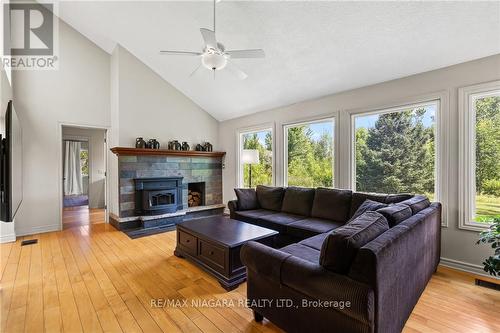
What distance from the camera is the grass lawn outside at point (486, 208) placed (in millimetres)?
2705

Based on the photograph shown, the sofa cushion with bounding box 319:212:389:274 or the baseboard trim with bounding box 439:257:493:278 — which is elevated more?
the sofa cushion with bounding box 319:212:389:274

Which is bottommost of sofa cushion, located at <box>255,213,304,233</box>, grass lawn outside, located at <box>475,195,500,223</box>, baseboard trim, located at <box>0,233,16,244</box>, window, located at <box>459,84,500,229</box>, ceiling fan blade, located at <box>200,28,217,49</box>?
baseboard trim, located at <box>0,233,16,244</box>

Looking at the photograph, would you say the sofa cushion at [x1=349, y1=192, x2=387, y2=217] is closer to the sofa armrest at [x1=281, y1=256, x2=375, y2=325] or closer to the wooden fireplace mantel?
the sofa armrest at [x1=281, y1=256, x2=375, y2=325]

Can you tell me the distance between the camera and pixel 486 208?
108 inches

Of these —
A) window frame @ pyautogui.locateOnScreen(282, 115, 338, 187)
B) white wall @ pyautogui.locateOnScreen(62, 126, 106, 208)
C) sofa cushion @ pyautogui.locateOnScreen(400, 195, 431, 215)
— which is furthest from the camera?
white wall @ pyautogui.locateOnScreen(62, 126, 106, 208)

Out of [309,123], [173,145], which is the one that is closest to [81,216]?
[173,145]

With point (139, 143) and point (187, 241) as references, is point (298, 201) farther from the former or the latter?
point (139, 143)

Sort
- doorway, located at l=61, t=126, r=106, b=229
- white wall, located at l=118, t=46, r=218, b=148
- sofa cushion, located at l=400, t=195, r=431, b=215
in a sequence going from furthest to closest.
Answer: doorway, located at l=61, t=126, r=106, b=229
white wall, located at l=118, t=46, r=218, b=148
sofa cushion, located at l=400, t=195, r=431, b=215

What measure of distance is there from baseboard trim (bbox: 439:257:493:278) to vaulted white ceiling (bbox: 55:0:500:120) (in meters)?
2.40

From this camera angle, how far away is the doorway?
18.8 ft

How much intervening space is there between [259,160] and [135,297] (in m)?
3.59

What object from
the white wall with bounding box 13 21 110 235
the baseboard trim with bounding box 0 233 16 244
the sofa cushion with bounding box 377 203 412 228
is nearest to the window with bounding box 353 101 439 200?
the sofa cushion with bounding box 377 203 412 228

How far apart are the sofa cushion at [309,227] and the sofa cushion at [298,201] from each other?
37 cm

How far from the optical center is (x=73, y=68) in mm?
4582
